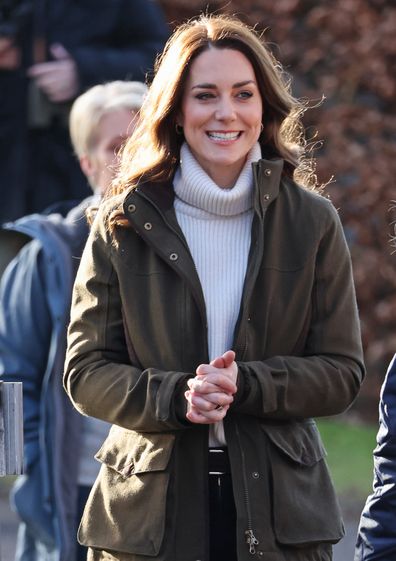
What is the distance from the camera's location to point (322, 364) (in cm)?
441

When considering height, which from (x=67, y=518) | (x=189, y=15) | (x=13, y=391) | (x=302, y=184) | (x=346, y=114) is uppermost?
(x=189, y=15)

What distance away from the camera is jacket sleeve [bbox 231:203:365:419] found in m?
4.31

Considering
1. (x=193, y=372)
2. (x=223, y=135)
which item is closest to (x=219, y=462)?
(x=193, y=372)

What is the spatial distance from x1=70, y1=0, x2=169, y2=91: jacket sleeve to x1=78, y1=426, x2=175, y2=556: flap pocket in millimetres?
3228

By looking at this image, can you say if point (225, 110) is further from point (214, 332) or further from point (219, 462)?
point (219, 462)

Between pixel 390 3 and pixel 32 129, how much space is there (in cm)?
323

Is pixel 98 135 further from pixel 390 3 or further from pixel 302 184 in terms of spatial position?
pixel 390 3

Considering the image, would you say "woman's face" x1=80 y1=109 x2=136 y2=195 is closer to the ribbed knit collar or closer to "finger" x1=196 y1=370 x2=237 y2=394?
the ribbed knit collar

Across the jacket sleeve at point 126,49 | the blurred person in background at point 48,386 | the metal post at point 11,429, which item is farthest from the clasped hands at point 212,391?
the jacket sleeve at point 126,49

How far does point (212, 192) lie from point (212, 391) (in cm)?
60

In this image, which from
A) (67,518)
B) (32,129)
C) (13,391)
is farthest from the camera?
(32,129)

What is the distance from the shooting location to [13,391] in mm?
4113

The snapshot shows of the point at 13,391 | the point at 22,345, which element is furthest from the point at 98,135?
the point at 13,391

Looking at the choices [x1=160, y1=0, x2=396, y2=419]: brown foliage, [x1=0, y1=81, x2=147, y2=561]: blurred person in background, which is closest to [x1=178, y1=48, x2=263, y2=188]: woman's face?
[x1=0, y1=81, x2=147, y2=561]: blurred person in background
